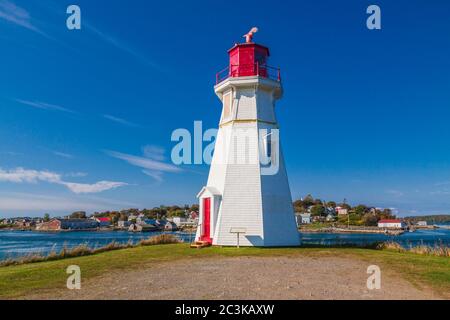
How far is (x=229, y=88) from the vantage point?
63.8ft

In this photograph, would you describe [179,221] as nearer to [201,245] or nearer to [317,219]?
[317,219]

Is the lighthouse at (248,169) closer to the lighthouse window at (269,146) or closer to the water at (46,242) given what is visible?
the lighthouse window at (269,146)

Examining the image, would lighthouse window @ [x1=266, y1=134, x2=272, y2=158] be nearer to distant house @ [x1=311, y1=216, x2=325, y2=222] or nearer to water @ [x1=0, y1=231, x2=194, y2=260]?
water @ [x1=0, y1=231, x2=194, y2=260]

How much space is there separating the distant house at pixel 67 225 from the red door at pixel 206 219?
372ft

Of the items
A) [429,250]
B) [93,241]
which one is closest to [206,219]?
[429,250]

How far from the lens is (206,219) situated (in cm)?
1898

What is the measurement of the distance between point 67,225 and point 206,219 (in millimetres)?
114019

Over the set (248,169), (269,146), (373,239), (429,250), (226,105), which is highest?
(226,105)

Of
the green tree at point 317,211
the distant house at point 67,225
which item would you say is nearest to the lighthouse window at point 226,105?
the distant house at point 67,225

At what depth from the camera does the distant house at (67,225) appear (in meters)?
118

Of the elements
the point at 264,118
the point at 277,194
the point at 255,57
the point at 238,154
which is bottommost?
the point at 277,194
